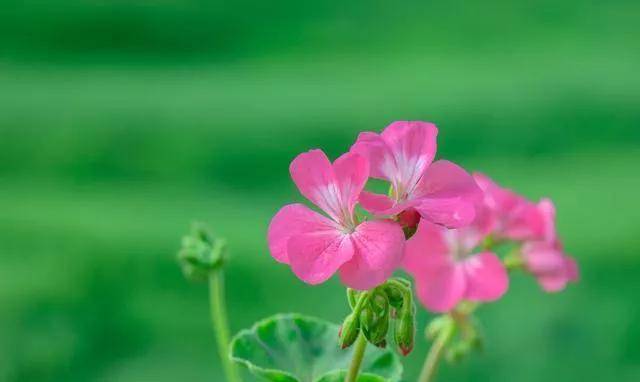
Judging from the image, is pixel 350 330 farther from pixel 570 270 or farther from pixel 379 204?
pixel 570 270

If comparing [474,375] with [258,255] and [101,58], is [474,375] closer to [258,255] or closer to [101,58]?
[258,255]

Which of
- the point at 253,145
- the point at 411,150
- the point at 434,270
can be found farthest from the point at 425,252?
the point at 253,145

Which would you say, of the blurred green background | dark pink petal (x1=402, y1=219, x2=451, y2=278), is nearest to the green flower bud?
dark pink petal (x1=402, y1=219, x2=451, y2=278)

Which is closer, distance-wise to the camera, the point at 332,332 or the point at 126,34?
the point at 332,332

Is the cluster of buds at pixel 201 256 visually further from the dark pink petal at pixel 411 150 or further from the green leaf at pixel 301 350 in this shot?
the dark pink petal at pixel 411 150

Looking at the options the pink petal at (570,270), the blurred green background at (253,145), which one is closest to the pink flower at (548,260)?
the pink petal at (570,270)

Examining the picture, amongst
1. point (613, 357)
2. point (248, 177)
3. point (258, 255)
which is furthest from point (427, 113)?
point (613, 357)
